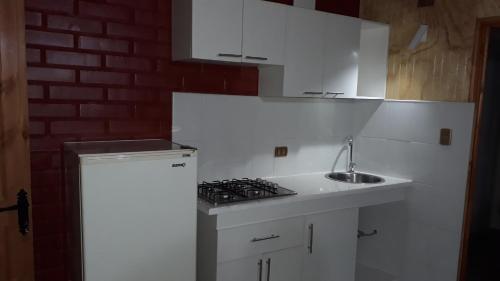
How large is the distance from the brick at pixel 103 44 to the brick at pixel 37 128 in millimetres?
490

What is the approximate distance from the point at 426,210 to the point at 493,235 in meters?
2.18

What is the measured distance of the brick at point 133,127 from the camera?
8.09 feet

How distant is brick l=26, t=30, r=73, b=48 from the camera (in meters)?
2.14

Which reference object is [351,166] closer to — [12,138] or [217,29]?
[217,29]

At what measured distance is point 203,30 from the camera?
2.36 metres

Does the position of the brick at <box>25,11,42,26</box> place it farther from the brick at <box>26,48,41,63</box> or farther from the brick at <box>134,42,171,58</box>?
the brick at <box>134,42,171,58</box>

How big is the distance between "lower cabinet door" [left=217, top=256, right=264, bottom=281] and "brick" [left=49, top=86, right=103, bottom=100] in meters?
1.23

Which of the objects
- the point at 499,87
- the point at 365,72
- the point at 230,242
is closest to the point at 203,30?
the point at 230,242

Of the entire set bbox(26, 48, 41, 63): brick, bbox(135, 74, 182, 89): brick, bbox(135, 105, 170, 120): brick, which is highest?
bbox(26, 48, 41, 63): brick

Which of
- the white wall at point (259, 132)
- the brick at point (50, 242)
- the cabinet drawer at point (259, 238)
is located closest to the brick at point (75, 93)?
the white wall at point (259, 132)

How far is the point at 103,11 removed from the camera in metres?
2.34

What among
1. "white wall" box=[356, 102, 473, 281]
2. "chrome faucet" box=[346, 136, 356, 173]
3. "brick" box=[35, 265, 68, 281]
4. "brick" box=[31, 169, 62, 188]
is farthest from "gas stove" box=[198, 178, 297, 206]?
"white wall" box=[356, 102, 473, 281]

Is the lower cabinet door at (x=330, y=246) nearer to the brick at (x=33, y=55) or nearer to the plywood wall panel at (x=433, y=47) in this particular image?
the plywood wall panel at (x=433, y=47)

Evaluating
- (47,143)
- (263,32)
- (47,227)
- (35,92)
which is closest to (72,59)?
(35,92)
